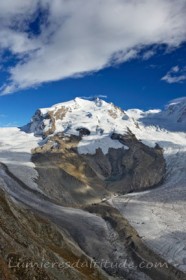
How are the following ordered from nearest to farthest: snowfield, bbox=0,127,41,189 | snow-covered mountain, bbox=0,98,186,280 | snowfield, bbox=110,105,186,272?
snow-covered mountain, bbox=0,98,186,280
snowfield, bbox=110,105,186,272
snowfield, bbox=0,127,41,189

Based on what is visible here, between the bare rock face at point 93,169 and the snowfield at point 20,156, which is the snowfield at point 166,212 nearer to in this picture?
the bare rock face at point 93,169

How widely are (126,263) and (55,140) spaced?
106433mm

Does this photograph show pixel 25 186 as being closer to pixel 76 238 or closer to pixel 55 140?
pixel 76 238

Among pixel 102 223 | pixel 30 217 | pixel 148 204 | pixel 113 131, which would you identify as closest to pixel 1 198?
pixel 30 217

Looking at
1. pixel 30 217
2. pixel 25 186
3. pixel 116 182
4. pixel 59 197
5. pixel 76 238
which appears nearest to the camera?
pixel 30 217

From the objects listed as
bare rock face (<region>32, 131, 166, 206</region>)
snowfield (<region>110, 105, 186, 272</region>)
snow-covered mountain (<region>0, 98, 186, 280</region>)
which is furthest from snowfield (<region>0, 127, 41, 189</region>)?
snowfield (<region>110, 105, 186, 272</region>)

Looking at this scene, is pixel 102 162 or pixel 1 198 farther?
pixel 102 162

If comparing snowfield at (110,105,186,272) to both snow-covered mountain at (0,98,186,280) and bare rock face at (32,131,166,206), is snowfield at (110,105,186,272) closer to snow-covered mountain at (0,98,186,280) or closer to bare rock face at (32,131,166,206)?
snow-covered mountain at (0,98,186,280)

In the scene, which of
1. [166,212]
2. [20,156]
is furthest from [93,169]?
[166,212]

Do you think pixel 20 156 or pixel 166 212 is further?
pixel 20 156

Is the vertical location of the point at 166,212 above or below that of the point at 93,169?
below

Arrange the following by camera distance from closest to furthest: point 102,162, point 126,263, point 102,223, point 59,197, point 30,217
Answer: point 30,217 → point 126,263 → point 102,223 → point 59,197 → point 102,162

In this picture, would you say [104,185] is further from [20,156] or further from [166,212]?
[166,212]

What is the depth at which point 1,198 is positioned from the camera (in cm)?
4766
